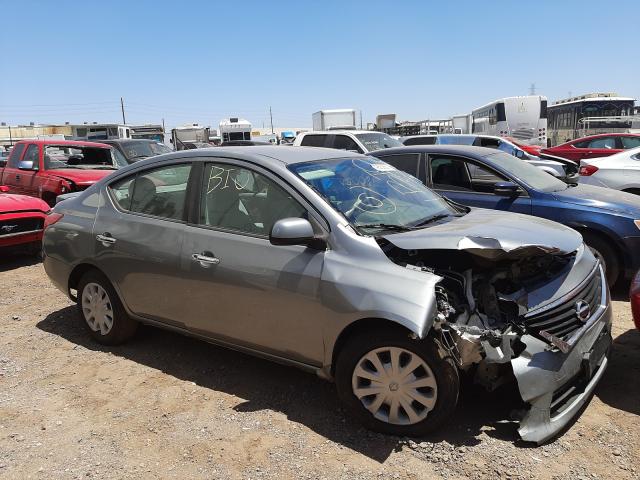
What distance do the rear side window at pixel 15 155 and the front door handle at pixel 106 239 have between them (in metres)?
6.92

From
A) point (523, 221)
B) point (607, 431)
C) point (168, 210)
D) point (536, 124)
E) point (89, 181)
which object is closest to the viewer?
point (607, 431)

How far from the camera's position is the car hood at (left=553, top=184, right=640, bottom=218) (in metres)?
5.57

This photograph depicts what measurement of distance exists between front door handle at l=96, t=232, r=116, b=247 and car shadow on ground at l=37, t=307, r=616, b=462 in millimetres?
961

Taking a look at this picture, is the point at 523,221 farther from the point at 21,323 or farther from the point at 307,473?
the point at 21,323

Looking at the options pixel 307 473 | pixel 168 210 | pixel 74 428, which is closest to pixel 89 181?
pixel 168 210

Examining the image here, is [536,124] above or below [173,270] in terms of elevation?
above

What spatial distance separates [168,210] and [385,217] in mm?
1680

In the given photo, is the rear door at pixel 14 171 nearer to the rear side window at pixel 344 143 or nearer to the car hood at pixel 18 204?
the car hood at pixel 18 204

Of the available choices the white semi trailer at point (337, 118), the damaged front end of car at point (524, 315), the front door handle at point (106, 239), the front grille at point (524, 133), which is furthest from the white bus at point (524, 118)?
the front door handle at point (106, 239)

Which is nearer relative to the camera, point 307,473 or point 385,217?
point 307,473

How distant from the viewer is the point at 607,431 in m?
3.15

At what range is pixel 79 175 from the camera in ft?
29.9

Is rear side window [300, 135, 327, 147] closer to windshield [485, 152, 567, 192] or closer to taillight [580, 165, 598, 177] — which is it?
taillight [580, 165, 598, 177]

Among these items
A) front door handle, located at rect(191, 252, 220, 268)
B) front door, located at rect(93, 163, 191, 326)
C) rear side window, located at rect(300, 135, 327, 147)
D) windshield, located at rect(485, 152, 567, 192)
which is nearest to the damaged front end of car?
front door handle, located at rect(191, 252, 220, 268)
